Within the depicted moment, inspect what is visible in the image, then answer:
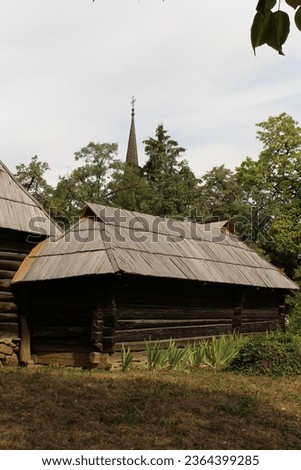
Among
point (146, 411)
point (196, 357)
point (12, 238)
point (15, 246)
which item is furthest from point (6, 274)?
point (146, 411)

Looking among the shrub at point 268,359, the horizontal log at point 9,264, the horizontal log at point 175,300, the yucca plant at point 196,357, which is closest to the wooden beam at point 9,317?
the horizontal log at point 9,264

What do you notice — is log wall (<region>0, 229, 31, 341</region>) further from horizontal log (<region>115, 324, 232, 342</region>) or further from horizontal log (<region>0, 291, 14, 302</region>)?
horizontal log (<region>115, 324, 232, 342</region>)

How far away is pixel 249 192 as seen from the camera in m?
34.2

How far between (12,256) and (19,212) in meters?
1.24

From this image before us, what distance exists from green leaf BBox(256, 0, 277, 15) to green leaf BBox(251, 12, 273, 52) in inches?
0.7

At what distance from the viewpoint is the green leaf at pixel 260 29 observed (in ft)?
6.23

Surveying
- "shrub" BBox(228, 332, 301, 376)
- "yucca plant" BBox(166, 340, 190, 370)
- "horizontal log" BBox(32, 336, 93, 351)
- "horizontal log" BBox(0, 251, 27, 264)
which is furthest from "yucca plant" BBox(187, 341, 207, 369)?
"horizontal log" BBox(0, 251, 27, 264)

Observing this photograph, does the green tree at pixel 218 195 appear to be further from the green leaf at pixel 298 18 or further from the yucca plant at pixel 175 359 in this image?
the green leaf at pixel 298 18

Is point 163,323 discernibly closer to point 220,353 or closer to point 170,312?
point 170,312

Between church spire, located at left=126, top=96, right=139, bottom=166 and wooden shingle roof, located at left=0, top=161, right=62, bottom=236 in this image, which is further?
church spire, located at left=126, top=96, right=139, bottom=166

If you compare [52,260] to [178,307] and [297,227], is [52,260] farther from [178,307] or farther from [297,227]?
[297,227]

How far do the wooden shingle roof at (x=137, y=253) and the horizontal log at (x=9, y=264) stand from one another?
19 cm

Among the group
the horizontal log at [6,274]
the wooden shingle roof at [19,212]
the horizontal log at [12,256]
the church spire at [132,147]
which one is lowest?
the horizontal log at [6,274]

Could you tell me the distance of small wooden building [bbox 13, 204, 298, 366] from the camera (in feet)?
43.9
